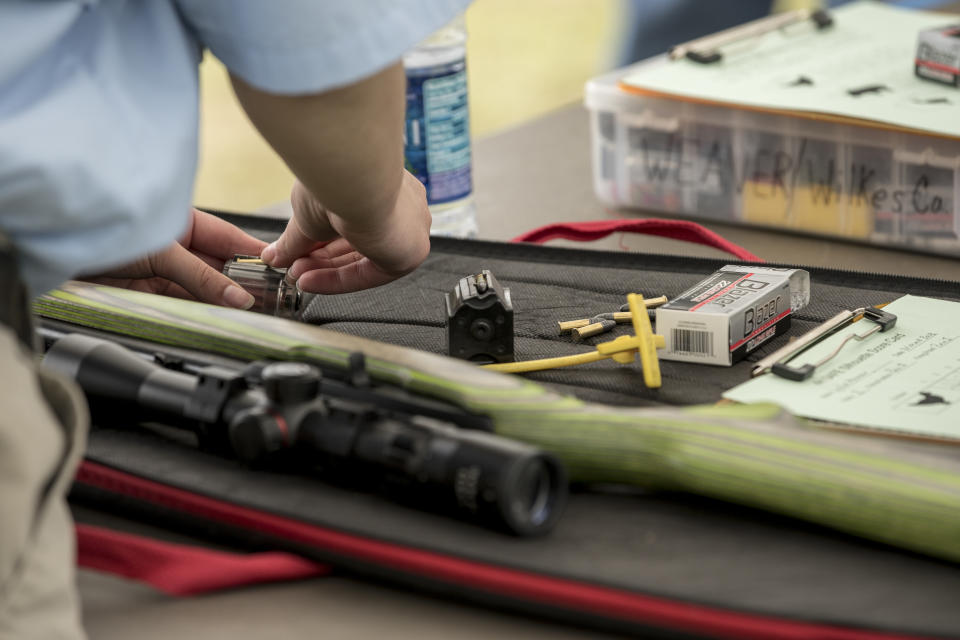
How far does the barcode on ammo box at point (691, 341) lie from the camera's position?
27.0 inches

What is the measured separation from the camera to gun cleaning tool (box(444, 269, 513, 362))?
2.28ft

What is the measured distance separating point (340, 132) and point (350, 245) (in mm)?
229

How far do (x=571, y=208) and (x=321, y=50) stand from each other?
0.68 metres

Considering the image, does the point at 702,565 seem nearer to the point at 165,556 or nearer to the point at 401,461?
the point at 401,461

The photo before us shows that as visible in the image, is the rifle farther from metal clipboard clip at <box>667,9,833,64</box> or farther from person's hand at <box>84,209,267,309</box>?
metal clipboard clip at <box>667,9,833,64</box>

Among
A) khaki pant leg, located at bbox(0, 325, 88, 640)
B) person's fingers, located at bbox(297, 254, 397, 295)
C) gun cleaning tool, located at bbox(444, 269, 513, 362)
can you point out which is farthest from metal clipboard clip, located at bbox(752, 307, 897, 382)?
khaki pant leg, located at bbox(0, 325, 88, 640)

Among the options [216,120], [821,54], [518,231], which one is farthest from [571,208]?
[216,120]

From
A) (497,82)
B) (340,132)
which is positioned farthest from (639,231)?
(497,82)

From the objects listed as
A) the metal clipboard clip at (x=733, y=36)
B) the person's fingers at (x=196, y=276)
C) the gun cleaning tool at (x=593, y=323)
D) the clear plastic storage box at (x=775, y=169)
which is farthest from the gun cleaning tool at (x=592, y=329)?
the metal clipboard clip at (x=733, y=36)

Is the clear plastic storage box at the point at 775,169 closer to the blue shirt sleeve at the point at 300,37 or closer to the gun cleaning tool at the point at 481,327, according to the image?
the gun cleaning tool at the point at 481,327

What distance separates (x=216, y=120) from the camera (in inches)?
149

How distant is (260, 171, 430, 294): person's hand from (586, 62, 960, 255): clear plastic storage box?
372 mm

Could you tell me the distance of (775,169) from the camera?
3.32ft

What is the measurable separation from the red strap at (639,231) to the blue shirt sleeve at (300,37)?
0.46 metres
